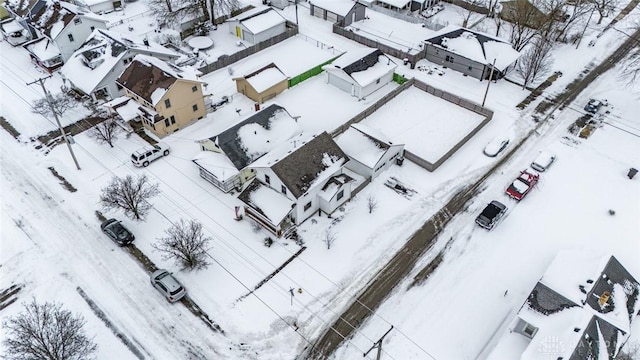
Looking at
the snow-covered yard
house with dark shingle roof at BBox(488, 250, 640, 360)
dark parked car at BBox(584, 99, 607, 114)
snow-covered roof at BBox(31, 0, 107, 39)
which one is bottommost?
the snow-covered yard

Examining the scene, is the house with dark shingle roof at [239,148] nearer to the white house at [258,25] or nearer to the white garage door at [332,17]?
the white house at [258,25]

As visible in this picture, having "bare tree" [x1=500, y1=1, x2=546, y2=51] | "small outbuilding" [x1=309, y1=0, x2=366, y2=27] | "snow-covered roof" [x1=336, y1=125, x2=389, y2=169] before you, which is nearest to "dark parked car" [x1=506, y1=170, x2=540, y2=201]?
"snow-covered roof" [x1=336, y1=125, x2=389, y2=169]

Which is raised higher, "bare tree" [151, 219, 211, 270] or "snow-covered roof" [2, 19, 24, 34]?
"snow-covered roof" [2, 19, 24, 34]

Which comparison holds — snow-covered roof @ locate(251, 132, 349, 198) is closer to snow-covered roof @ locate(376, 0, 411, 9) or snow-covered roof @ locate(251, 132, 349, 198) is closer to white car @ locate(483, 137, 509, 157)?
white car @ locate(483, 137, 509, 157)

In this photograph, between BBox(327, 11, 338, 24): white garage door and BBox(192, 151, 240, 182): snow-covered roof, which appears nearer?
BBox(192, 151, 240, 182): snow-covered roof

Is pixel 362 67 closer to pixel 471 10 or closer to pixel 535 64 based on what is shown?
pixel 535 64

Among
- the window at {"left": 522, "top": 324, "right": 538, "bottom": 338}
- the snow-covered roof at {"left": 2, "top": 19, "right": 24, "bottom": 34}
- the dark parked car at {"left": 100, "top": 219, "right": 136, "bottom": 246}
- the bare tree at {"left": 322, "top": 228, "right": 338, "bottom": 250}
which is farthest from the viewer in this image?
the snow-covered roof at {"left": 2, "top": 19, "right": 24, "bottom": 34}

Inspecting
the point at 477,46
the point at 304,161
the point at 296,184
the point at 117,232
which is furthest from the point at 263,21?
the point at 117,232
